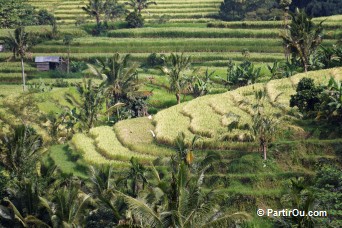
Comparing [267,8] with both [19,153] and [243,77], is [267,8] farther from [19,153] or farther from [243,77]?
[19,153]

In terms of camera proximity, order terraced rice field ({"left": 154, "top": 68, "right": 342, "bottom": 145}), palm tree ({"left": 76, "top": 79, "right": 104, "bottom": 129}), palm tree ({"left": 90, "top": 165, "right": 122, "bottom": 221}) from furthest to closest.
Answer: palm tree ({"left": 76, "top": 79, "right": 104, "bottom": 129}) < terraced rice field ({"left": 154, "top": 68, "right": 342, "bottom": 145}) < palm tree ({"left": 90, "top": 165, "right": 122, "bottom": 221})

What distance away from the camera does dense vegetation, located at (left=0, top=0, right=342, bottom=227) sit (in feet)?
90.2

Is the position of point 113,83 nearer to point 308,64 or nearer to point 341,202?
point 308,64

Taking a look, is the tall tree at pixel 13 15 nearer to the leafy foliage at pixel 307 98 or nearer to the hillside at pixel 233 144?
the hillside at pixel 233 144

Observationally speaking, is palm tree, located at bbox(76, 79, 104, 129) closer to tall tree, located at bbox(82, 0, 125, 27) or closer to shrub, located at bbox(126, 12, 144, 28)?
shrub, located at bbox(126, 12, 144, 28)

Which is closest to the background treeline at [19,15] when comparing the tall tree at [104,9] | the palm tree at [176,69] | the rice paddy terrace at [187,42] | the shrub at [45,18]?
the shrub at [45,18]

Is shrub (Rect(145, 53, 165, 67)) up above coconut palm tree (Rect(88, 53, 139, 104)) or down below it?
below

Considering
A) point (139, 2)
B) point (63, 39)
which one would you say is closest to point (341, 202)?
point (63, 39)

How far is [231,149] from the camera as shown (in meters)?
36.5

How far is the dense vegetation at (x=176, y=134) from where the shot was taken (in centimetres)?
2750

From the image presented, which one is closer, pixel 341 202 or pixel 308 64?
pixel 341 202

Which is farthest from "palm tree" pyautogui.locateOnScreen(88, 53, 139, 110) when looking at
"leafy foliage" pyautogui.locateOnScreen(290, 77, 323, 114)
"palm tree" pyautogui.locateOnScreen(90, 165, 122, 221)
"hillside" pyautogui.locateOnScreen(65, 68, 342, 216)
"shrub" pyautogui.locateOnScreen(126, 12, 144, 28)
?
"shrub" pyautogui.locateOnScreen(126, 12, 144, 28)

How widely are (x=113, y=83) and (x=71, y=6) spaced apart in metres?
54.0

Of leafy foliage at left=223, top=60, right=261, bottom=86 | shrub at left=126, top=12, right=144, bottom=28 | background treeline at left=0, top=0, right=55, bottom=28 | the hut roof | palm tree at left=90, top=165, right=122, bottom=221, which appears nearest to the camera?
palm tree at left=90, top=165, right=122, bottom=221
